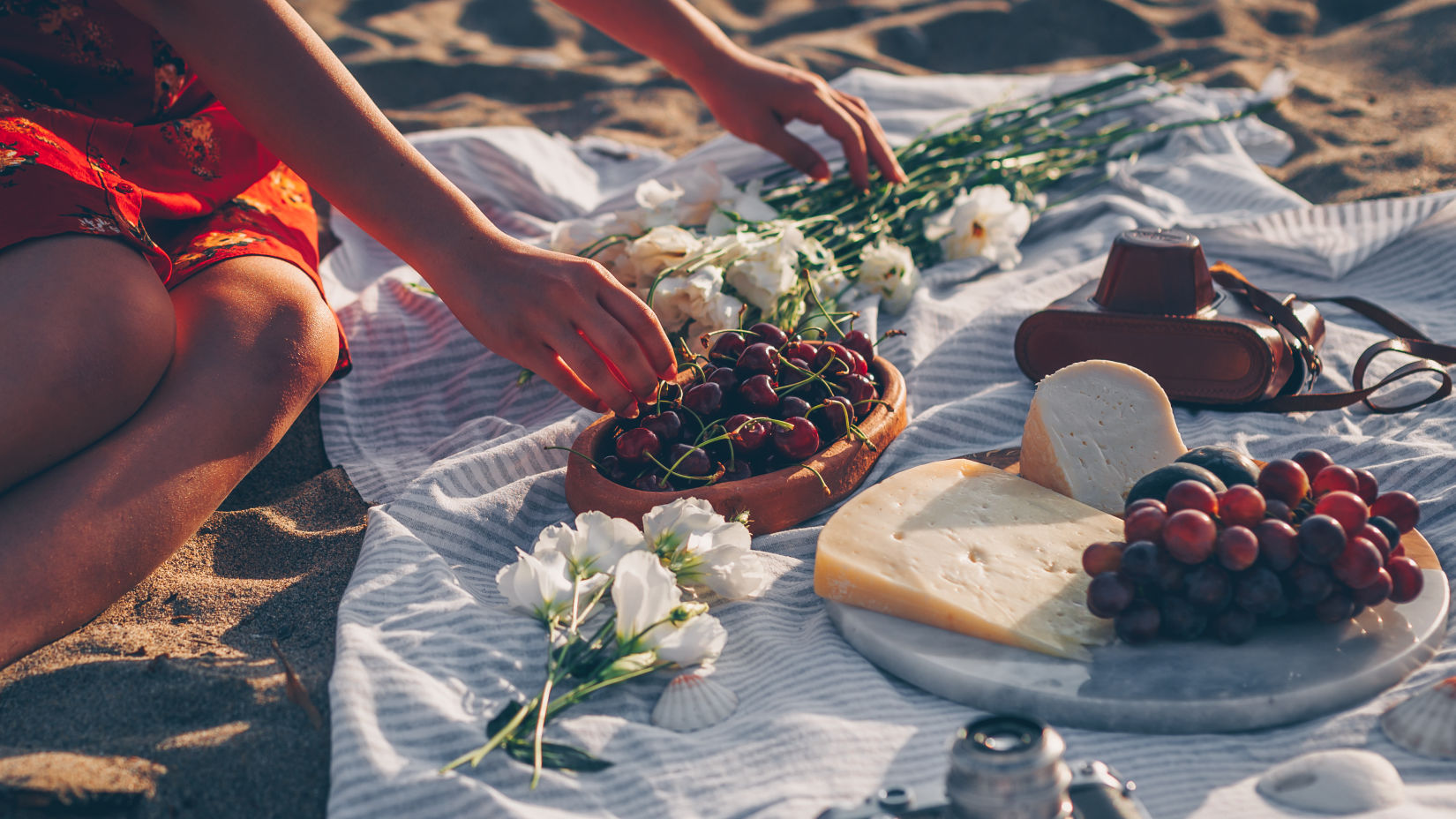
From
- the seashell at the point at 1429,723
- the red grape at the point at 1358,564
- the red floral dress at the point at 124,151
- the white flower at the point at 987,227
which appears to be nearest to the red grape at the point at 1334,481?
Answer: the red grape at the point at 1358,564

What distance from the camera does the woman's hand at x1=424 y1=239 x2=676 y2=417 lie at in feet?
3.72

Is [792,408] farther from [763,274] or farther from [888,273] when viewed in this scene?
[888,273]

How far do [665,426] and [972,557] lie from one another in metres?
0.42

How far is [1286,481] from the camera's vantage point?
1000 millimetres

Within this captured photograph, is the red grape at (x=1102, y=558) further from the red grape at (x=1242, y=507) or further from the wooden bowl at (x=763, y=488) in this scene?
the wooden bowl at (x=763, y=488)

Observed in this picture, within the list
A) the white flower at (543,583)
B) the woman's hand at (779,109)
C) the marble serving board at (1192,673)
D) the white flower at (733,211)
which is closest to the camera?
the marble serving board at (1192,673)

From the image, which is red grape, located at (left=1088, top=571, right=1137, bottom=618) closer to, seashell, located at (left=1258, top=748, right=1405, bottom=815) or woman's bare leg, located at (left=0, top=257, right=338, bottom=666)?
seashell, located at (left=1258, top=748, right=1405, bottom=815)

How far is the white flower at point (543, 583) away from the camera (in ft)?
3.33

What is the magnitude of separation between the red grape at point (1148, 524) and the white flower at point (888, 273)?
3.23 ft

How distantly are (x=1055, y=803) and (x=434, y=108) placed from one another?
11.1 ft

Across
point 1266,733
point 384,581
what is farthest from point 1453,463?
point 384,581

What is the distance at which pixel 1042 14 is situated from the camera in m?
4.41

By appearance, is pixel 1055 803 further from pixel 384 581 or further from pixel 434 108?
pixel 434 108

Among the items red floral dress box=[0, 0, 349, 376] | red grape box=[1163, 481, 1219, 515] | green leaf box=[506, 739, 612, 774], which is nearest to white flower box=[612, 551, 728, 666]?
green leaf box=[506, 739, 612, 774]
